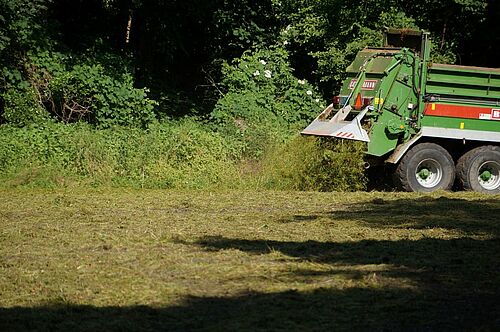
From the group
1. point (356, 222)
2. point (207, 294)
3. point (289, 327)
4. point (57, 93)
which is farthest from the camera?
point (57, 93)

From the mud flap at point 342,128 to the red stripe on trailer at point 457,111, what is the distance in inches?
52.5

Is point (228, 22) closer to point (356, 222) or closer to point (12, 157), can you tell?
point (12, 157)

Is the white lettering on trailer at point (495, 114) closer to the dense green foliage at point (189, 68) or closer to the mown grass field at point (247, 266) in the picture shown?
the dense green foliage at point (189, 68)

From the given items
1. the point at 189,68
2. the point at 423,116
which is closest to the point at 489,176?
the point at 423,116

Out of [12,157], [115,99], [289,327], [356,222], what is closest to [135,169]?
[12,157]

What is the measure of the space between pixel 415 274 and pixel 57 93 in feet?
44.0

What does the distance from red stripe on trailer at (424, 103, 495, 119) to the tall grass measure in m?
1.74

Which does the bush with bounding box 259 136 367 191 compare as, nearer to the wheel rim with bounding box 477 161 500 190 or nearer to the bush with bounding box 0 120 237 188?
the bush with bounding box 0 120 237 188

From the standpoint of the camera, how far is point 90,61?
2080 cm

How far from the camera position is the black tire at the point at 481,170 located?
16891 mm

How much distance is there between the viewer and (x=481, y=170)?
56.3 ft

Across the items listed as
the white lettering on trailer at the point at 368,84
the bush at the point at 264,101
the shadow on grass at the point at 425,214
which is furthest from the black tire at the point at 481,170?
the bush at the point at 264,101

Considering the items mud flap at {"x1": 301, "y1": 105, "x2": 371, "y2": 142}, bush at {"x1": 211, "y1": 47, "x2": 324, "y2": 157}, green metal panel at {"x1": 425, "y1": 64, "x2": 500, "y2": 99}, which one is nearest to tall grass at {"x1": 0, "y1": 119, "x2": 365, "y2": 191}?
mud flap at {"x1": 301, "y1": 105, "x2": 371, "y2": 142}

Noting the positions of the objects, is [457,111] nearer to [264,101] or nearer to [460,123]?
[460,123]
